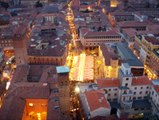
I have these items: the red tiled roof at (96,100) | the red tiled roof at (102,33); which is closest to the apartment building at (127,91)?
the red tiled roof at (96,100)

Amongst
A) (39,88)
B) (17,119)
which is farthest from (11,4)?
(17,119)

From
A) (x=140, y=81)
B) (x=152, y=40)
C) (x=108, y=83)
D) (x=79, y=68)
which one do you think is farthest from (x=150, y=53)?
(x=108, y=83)

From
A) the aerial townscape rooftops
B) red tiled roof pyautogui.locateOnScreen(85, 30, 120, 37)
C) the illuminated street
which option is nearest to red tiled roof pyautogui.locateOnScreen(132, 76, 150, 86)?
the aerial townscape rooftops

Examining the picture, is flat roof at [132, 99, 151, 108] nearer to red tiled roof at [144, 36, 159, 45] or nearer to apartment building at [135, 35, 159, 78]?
apartment building at [135, 35, 159, 78]

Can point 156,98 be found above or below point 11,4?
below

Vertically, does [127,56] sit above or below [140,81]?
above

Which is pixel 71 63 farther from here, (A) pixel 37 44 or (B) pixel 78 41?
(B) pixel 78 41

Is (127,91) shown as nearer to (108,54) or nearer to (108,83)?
(108,83)

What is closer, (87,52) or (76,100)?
(76,100)
